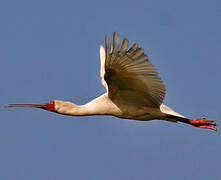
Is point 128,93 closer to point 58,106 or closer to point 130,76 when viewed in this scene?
point 130,76

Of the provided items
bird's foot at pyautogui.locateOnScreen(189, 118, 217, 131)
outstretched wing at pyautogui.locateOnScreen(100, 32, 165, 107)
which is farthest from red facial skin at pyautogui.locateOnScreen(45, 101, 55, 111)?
bird's foot at pyautogui.locateOnScreen(189, 118, 217, 131)

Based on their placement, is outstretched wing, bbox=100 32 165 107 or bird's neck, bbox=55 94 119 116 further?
bird's neck, bbox=55 94 119 116

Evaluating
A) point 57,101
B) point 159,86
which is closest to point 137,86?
point 159,86

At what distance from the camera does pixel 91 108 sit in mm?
9703

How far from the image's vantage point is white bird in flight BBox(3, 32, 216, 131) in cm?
802

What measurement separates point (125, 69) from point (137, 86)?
2.44 ft

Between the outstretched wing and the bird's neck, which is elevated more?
the outstretched wing

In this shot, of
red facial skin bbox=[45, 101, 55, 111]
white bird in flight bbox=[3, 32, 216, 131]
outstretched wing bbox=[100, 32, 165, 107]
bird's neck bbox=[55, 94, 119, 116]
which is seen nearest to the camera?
outstretched wing bbox=[100, 32, 165, 107]

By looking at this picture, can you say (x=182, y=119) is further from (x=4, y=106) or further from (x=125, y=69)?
(x=4, y=106)

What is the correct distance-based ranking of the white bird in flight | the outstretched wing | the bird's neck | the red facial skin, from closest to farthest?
the outstretched wing
the white bird in flight
the bird's neck
the red facial skin

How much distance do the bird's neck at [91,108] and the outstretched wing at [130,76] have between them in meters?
0.18

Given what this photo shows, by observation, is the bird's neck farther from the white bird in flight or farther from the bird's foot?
the bird's foot

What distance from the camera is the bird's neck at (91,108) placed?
9578 mm

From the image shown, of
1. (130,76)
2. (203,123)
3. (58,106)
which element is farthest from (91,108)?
(203,123)
